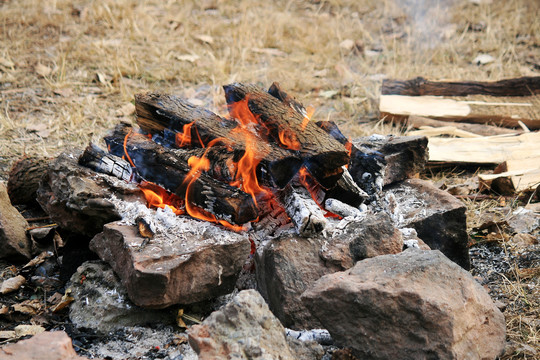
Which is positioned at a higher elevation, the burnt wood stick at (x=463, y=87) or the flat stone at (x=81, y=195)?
the flat stone at (x=81, y=195)

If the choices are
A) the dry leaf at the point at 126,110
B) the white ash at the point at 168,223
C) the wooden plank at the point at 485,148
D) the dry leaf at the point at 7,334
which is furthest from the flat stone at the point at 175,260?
the dry leaf at the point at 126,110

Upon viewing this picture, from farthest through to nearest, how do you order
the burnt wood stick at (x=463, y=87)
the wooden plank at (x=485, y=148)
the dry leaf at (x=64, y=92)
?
the dry leaf at (x=64, y=92) → the burnt wood stick at (x=463, y=87) → the wooden plank at (x=485, y=148)

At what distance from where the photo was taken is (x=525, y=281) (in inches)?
115

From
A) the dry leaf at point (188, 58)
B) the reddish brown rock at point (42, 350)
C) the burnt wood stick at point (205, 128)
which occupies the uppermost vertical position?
the burnt wood stick at point (205, 128)

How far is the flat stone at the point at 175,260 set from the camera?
237 centimetres

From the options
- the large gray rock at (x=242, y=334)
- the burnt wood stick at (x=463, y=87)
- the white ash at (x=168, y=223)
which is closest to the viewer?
the large gray rock at (x=242, y=334)

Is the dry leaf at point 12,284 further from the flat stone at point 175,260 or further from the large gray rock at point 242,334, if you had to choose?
the large gray rock at point 242,334

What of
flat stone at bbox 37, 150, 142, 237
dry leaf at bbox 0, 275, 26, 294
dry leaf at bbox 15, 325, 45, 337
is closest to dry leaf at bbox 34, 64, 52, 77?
flat stone at bbox 37, 150, 142, 237

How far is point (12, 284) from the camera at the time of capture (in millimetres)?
2820

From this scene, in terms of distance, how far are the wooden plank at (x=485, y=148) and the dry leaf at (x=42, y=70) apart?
Result: 4.33 metres

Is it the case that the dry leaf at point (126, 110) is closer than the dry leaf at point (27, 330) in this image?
No

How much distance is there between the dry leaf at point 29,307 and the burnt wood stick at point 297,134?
1605mm

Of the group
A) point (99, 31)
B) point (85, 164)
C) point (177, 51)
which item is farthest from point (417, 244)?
point (99, 31)

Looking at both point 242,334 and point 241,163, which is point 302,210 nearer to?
point 241,163
